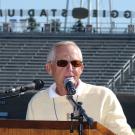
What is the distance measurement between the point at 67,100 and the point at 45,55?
32.9m

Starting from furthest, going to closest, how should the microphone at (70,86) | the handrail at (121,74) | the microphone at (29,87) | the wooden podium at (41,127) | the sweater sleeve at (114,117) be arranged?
the handrail at (121,74) < the microphone at (29,87) < the sweater sleeve at (114,117) < the microphone at (70,86) < the wooden podium at (41,127)

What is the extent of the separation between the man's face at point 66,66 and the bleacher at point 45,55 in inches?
1180

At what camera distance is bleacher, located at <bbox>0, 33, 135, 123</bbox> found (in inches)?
1406

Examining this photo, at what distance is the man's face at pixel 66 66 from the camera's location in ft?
15.1

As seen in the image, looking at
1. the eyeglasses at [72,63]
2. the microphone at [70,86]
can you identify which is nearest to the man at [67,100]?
the eyeglasses at [72,63]

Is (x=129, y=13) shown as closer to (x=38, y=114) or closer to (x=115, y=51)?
(x=115, y=51)

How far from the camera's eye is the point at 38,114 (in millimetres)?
4789

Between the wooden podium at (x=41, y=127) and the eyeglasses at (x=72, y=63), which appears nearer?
the wooden podium at (x=41, y=127)

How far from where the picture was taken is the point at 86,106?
472cm

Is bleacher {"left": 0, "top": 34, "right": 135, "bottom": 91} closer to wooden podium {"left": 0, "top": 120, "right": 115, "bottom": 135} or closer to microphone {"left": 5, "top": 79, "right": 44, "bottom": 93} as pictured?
microphone {"left": 5, "top": 79, "right": 44, "bottom": 93}

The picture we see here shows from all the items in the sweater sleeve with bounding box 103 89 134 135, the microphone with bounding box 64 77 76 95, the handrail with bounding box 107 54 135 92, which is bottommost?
the handrail with bounding box 107 54 135 92

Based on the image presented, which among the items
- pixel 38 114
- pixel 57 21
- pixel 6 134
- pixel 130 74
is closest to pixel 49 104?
pixel 38 114

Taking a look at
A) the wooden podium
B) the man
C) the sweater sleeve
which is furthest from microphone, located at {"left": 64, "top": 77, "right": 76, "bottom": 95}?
the sweater sleeve

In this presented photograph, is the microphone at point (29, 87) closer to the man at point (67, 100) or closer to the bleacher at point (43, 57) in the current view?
the man at point (67, 100)
